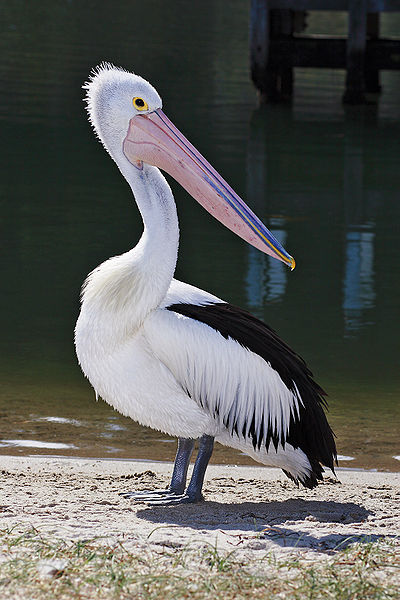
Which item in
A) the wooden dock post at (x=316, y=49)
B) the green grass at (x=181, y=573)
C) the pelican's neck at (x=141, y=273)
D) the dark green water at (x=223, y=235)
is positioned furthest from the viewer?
the wooden dock post at (x=316, y=49)

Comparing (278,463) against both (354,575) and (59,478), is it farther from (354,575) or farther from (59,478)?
(354,575)

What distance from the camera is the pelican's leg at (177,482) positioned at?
4.14 meters

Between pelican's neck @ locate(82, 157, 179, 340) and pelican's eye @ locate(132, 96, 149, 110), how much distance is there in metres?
0.26

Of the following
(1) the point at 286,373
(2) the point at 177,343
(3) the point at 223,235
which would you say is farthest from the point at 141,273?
(3) the point at 223,235

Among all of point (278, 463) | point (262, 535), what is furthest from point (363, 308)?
point (262, 535)

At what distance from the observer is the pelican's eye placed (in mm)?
4254

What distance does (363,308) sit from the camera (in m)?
7.43

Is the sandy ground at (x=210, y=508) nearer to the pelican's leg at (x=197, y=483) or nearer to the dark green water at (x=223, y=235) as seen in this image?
the pelican's leg at (x=197, y=483)

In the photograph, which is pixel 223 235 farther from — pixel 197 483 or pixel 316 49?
pixel 316 49

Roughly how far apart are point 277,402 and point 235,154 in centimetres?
938

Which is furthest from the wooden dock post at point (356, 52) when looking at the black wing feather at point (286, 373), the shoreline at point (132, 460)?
the black wing feather at point (286, 373)

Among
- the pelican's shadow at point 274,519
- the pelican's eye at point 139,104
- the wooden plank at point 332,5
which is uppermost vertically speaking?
the wooden plank at point 332,5

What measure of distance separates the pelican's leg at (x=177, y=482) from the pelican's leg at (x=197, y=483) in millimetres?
32

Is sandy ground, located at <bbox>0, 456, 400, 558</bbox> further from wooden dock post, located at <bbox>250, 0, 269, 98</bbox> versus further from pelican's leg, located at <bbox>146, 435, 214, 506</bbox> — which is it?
wooden dock post, located at <bbox>250, 0, 269, 98</bbox>
